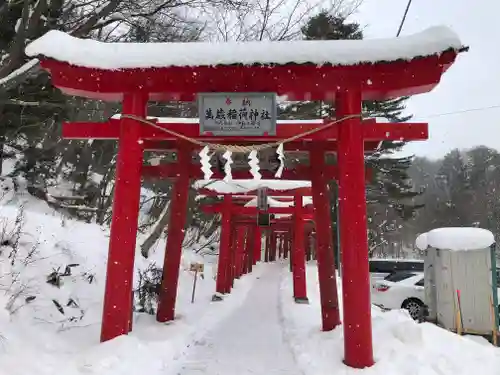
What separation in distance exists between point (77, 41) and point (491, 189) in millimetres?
51320

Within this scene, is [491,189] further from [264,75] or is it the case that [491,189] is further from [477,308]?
[264,75]

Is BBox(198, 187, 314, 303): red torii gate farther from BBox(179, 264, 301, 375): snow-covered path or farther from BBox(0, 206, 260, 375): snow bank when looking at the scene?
BBox(0, 206, 260, 375): snow bank

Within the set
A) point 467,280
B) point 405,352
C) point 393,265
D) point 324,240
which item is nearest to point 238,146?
point 324,240

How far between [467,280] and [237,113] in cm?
742

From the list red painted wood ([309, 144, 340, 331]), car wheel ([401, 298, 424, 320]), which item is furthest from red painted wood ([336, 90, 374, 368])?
car wheel ([401, 298, 424, 320])

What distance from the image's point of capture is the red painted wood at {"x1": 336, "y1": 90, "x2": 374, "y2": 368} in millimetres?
5441

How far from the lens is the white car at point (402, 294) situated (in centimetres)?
1394

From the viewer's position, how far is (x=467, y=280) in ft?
33.0

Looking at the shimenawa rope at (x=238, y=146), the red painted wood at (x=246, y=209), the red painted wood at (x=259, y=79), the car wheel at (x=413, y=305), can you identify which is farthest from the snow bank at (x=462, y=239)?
the shimenawa rope at (x=238, y=146)

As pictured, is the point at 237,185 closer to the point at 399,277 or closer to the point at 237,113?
the point at 399,277

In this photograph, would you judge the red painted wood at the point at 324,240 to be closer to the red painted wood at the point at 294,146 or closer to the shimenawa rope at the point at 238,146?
the red painted wood at the point at 294,146

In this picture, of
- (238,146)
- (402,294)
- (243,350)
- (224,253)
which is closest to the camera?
(238,146)

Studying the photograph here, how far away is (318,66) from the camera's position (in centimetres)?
556

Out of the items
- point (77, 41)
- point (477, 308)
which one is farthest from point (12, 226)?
point (477, 308)
